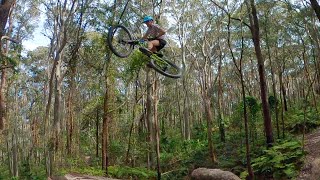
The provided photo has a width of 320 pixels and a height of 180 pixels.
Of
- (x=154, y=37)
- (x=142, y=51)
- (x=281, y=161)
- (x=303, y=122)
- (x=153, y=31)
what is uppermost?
(x=153, y=31)

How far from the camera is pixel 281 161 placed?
452 inches

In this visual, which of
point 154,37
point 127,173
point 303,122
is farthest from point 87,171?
point 303,122

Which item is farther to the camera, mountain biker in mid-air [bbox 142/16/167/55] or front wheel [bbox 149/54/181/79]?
front wheel [bbox 149/54/181/79]

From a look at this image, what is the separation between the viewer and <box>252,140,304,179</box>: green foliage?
1086 centimetres

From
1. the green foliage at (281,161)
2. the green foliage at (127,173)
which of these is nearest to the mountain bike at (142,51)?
the green foliage at (281,161)

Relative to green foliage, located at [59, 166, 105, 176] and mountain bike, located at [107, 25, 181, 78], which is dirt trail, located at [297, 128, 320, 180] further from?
green foliage, located at [59, 166, 105, 176]

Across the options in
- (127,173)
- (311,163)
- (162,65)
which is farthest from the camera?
(127,173)

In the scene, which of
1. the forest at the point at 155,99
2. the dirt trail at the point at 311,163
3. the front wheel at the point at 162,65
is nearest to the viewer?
the front wheel at the point at 162,65

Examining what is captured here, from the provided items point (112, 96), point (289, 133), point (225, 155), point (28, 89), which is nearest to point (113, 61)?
point (112, 96)

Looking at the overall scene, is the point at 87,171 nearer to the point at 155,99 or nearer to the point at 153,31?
the point at 155,99

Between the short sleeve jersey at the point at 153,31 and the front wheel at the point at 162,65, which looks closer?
the short sleeve jersey at the point at 153,31

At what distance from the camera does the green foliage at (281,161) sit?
1086 cm

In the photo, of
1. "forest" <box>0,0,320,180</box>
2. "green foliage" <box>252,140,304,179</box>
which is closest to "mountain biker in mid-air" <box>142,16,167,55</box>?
"forest" <box>0,0,320,180</box>

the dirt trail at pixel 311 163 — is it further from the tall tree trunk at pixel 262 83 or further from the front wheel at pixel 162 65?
the front wheel at pixel 162 65
